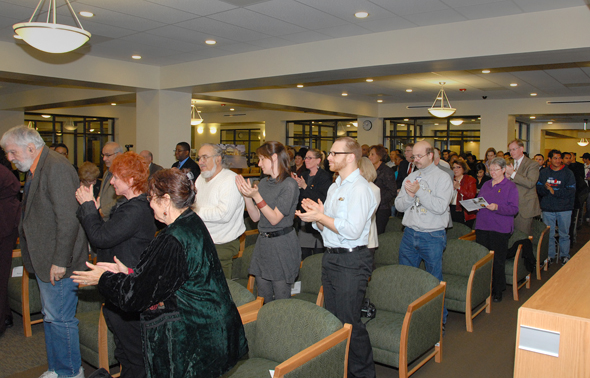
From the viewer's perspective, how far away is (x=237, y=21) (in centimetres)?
566

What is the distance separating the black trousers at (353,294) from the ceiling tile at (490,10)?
3532 millimetres

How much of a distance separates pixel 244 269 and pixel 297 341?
5.99 feet

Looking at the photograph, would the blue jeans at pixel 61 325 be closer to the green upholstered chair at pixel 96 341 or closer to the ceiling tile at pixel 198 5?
the green upholstered chair at pixel 96 341

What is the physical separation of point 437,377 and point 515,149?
3542mm

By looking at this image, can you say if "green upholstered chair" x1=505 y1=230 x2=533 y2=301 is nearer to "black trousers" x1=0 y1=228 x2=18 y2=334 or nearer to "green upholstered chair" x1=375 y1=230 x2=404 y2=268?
"green upholstered chair" x1=375 y1=230 x2=404 y2=268

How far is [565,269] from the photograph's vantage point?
197 cm

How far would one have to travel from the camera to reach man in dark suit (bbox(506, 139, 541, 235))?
567cm

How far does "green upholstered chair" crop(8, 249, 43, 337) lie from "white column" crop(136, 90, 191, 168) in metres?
4.61

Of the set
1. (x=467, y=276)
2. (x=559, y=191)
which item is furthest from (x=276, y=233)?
(x=559, y=191)

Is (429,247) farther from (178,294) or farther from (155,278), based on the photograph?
(155,278)

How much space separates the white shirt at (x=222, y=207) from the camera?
359cm

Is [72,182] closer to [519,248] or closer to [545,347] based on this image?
[545,347]

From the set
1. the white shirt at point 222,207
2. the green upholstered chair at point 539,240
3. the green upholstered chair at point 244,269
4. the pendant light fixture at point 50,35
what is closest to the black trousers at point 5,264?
the pendant light fixture at point 50,35

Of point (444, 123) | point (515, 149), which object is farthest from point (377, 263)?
point (444, 123)
